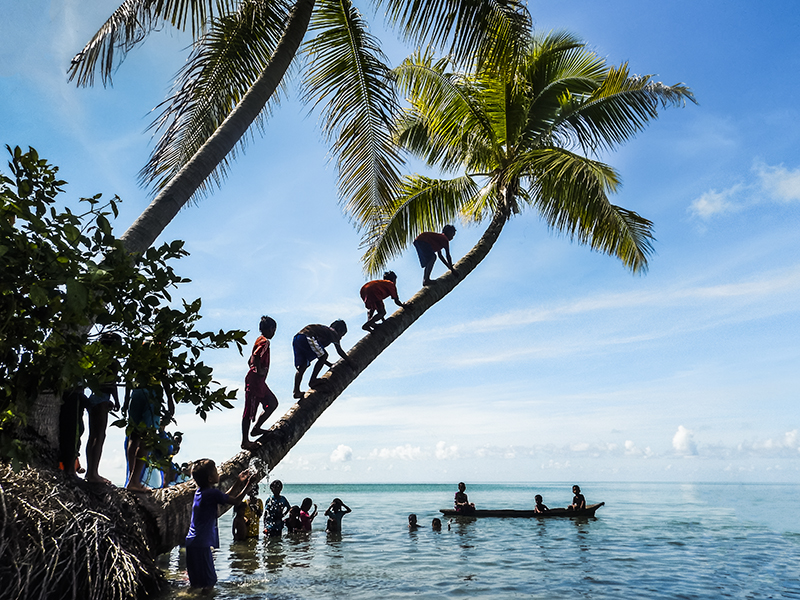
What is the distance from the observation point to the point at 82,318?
372 cm

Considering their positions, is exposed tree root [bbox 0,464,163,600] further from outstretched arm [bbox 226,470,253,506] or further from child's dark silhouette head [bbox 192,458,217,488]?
outstretched arm [bbox 226,470,253,506]

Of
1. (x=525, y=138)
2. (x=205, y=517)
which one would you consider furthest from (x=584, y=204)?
(x=205, y=517)

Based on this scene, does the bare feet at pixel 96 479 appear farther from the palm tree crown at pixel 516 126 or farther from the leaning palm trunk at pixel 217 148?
the palm tree crown at pixel 516 126

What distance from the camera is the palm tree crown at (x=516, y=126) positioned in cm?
1238

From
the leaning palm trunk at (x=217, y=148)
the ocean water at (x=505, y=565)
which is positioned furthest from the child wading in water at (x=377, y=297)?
the ocean water at (x=505, y=565)

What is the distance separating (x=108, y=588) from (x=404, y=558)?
7329mm

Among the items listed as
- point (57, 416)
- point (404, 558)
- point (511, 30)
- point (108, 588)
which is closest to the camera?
point (108, 588)

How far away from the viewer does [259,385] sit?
730 centimetres

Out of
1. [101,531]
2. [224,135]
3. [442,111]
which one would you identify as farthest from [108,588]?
[442,111]

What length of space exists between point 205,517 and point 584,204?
9043 mm

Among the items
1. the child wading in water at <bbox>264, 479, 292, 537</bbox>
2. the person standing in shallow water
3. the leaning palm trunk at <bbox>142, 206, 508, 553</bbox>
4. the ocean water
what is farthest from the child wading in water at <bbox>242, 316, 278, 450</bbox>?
the child wading in water at <bbox>264, 479, 292, 537</bbox>

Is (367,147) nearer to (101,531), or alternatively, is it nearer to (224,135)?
(224,135)

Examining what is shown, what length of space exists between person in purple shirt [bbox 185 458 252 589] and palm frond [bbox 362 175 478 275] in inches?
307

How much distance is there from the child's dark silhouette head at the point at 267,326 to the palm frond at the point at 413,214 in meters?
5.38
